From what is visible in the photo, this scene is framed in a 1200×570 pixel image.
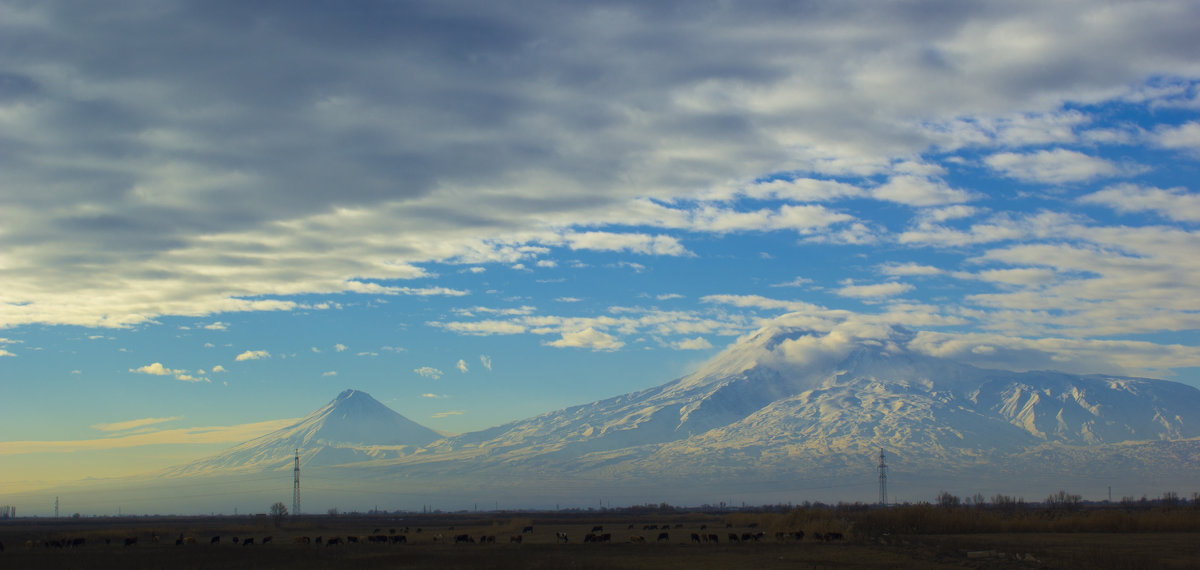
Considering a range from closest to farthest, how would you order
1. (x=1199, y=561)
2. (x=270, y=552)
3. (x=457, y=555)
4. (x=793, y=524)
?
(x=1199, y=561) → (x=457, y=555) → (x=270, y=552) → (x=793, y=524)

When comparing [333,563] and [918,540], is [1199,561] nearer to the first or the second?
[918,540]

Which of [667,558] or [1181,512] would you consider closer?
[667,558]

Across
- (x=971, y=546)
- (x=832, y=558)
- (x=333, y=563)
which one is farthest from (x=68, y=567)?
(x=971, y=546)

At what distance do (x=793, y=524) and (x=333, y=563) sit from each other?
47.3 metres

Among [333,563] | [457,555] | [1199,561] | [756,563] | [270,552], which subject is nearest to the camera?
[1199,561]

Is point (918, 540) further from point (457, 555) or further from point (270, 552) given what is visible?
point (270, 552)

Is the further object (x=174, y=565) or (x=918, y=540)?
(x=918, y=540)

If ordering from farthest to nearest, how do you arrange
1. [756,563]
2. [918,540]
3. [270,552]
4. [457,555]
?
1. [918,540]
2. [270,552]
3. [457,555]
4. [756,563]

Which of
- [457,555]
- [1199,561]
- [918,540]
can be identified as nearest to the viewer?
[1199,561]

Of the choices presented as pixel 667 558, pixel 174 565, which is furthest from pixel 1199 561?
pixel 174 565

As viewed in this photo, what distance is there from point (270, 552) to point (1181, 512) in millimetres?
82813

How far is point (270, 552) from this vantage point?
71.3m

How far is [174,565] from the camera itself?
59500 mm

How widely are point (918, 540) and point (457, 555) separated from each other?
1383 inches
